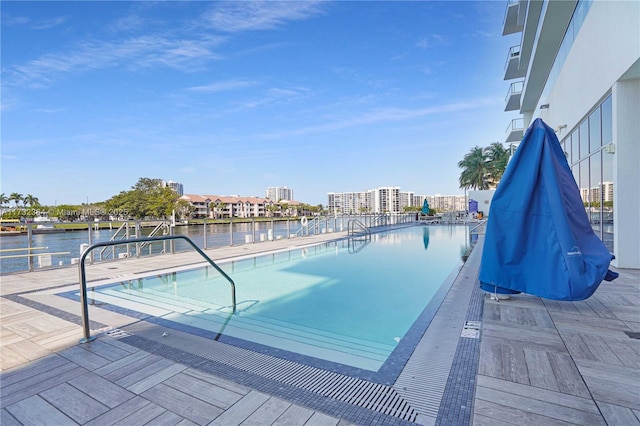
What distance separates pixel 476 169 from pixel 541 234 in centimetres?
3797

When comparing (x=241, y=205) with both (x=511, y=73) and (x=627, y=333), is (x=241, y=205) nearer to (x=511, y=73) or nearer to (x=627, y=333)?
(x=511, y=73)

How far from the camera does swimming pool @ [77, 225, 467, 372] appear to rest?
275cm

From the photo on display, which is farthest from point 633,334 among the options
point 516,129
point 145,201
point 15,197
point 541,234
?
point 15,197

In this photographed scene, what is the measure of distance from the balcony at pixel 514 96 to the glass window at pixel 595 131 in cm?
1133

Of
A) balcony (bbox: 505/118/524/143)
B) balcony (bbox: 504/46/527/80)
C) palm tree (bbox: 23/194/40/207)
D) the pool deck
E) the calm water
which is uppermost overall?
balcony (bbox: 504/46/527/80)

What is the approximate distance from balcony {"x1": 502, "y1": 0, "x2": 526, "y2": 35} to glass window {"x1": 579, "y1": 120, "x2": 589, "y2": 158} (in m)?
10.8


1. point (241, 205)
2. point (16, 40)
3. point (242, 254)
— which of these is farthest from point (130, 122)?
point (241, 205)

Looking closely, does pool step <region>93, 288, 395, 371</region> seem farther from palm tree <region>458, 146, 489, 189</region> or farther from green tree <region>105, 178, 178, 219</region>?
green tree <region>105, 178, 178, 219</region>

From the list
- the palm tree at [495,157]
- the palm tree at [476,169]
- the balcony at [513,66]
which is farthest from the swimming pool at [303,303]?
the palm tree at [476,169]

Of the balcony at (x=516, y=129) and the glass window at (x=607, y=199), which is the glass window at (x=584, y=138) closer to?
the glass window at (x=607, y=199)

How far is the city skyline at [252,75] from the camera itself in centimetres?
1061

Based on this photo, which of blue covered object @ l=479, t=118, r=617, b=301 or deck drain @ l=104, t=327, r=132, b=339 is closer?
A: deck drain @ l=104, t=327, r=132, b=339

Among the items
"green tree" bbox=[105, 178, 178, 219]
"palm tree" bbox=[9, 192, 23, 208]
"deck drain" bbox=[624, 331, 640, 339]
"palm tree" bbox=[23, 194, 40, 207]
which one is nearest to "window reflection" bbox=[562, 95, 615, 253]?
"deck drain" bbox=[624, 331, 640, 339]

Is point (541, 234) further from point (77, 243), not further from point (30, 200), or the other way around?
point (30, 200)
